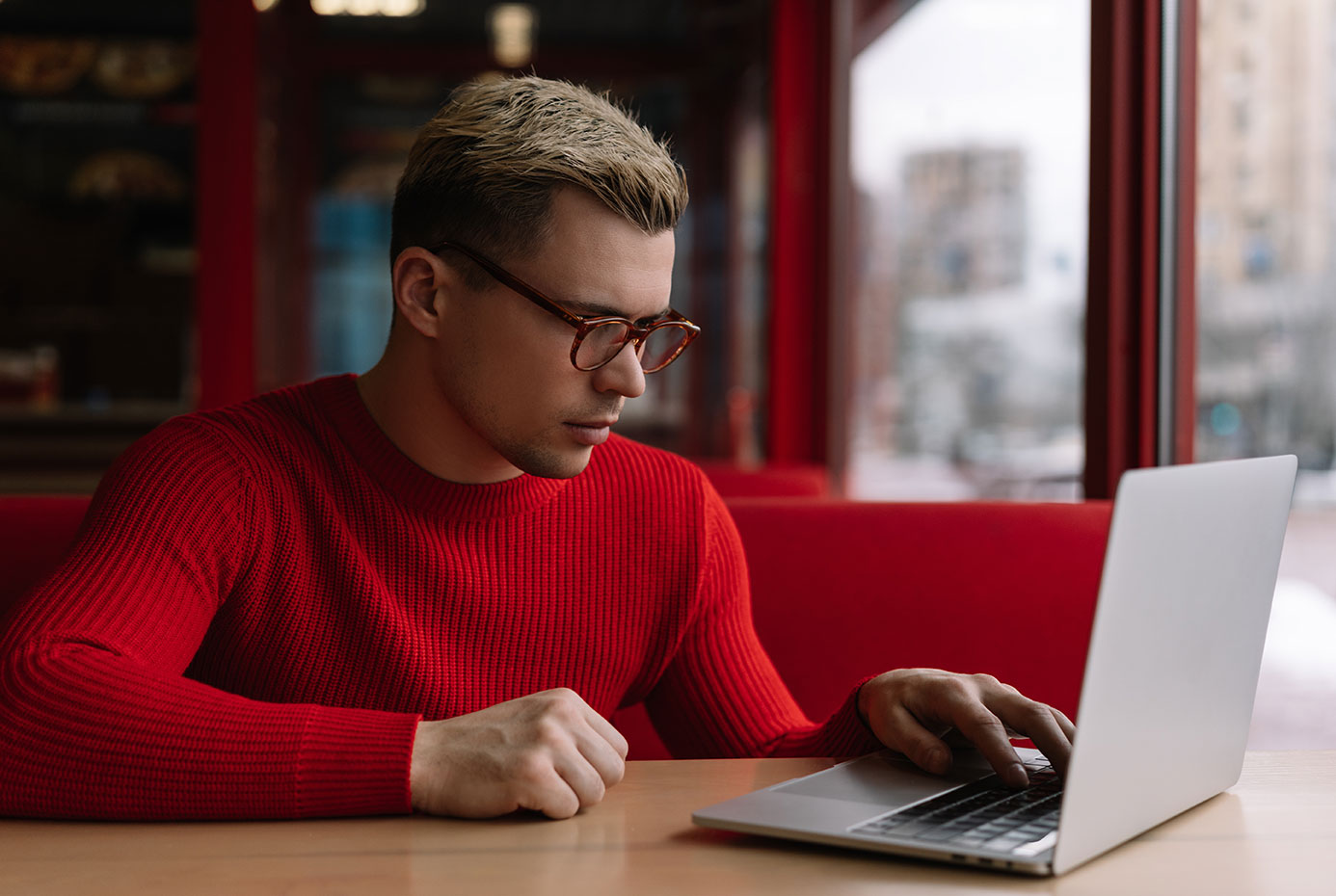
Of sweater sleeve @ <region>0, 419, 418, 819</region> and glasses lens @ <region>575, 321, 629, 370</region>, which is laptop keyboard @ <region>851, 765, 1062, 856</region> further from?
glasses lens @ <region>575, 321, 629, 370</region>

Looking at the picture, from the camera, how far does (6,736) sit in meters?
0.90

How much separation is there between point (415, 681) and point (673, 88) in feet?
13.6

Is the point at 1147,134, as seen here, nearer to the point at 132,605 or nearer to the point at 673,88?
the point at 132,605

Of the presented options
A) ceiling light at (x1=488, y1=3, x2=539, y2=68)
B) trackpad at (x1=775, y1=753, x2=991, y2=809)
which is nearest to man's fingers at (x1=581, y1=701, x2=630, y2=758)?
trackpad at (x1=775, y1=753, x2=991, y2=809)

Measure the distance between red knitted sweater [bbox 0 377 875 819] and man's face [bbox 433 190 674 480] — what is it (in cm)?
11

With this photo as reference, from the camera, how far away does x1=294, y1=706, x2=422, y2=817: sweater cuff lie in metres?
0.85

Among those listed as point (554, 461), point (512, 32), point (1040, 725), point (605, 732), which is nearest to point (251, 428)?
point (554, 461)

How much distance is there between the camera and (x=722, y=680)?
4.42 feet

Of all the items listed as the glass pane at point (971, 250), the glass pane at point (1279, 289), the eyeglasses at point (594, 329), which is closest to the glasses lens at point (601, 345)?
the eyeglasses at point (594, 329)

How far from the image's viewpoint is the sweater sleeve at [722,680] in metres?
1.32

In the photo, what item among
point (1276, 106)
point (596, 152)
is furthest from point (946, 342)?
point (596, 152)

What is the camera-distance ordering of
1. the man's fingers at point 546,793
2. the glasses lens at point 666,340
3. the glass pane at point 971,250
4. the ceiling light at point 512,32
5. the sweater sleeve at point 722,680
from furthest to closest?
the ceiling light at point 512,32, the glass pane at point 971,250, the sweater sleeve at point 722,680, the glasses lens at point 666,340, the man's fingers at point 546,793

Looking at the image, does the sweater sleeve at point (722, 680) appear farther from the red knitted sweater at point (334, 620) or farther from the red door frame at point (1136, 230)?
the red door frame at point (1136, 230)

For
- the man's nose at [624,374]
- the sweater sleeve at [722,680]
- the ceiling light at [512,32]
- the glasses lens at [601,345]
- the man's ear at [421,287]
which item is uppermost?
the ceiling light at [512,32]
